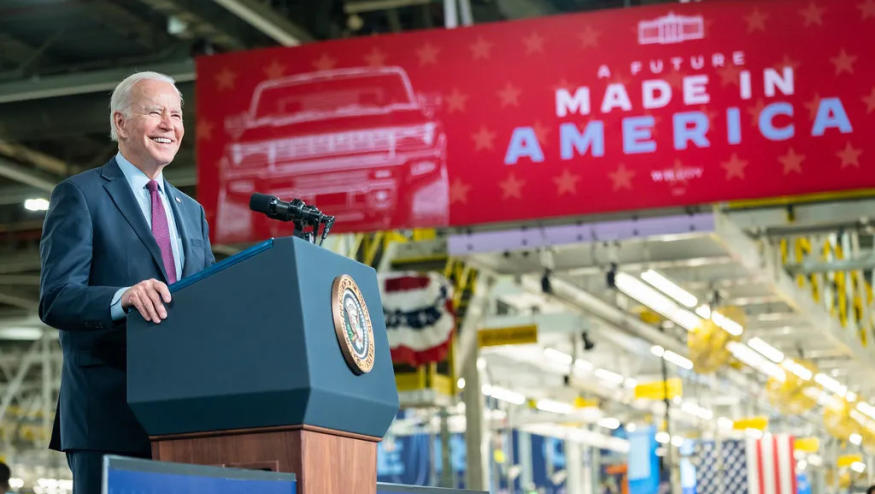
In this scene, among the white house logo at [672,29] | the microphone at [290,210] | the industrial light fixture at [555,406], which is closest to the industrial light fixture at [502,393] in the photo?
the industrial light fixture at [555,406]

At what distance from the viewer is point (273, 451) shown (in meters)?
2.25

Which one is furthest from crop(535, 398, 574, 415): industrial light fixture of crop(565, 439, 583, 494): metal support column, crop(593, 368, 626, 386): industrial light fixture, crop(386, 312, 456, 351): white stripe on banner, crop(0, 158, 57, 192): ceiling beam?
crop(386, 312, 456, 351): white stripe on banner

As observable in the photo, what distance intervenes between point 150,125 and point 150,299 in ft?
1.44

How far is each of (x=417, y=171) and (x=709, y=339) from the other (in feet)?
23.0

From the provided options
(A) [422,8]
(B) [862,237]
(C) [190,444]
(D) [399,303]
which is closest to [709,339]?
(D) [399,303]

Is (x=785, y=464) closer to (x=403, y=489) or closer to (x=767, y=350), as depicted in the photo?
(x=767, y=350)

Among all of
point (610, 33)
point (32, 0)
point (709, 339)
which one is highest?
point (32, 0)

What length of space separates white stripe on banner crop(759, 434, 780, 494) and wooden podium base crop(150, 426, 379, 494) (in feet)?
44.8

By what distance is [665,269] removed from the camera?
49.9 ft

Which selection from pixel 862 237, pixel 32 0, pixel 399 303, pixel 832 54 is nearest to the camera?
pixel 832 54

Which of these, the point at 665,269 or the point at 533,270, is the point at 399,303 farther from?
the point at 665,269

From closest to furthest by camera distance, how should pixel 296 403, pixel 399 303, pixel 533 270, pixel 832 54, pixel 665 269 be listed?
1. pixel 296 403
2. pixel 832 54
3. pixel 399 303
4. pixel 533 270
5. pixel 665 269

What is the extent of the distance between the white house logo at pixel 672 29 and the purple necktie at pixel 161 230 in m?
5.56

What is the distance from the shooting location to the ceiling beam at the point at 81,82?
412 inches
